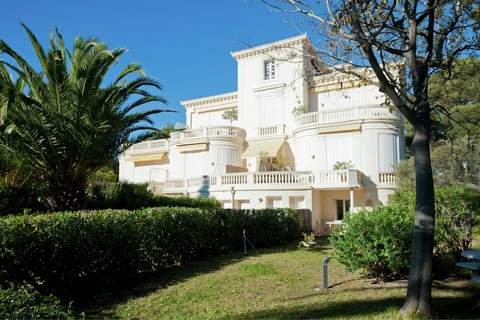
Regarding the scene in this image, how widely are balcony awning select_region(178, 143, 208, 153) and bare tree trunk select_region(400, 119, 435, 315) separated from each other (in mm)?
25593

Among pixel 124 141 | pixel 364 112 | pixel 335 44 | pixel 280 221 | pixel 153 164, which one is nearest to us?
pixel 335 44

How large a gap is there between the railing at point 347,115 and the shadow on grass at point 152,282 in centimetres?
1450

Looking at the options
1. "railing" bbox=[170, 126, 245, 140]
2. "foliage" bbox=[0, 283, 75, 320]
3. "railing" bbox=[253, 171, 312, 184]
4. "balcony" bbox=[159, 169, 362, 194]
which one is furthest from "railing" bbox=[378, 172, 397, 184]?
"foliage" bbox=[0, 283, 75, 320]

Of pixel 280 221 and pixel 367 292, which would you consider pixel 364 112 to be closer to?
pixel 280 221

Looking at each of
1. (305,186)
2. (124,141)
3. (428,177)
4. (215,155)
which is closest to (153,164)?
(215,155)

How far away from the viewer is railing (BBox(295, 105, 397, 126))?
25.1 m

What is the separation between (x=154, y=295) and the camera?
847cm

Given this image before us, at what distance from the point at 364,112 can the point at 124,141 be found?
57.1 feet

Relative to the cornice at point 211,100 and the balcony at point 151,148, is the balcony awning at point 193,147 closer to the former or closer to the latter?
the balcony at point 151,148

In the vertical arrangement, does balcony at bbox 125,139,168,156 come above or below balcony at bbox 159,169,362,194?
above

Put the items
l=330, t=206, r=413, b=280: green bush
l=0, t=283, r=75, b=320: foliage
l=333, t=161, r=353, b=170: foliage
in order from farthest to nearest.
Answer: l=333, t=161, r=353, b=170: foliage
l=330, t=206, r=413, b=280: green bush
l=0, t=283, r=75, b=320: foliage

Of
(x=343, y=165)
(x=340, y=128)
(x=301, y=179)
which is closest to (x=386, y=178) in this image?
(x=343, y=165)

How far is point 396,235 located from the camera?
810 centimetres

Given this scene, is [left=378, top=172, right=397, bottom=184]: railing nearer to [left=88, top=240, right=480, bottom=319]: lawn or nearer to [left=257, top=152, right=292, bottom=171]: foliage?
[left=257, top=152, right=292, bottom=171]: foliage
